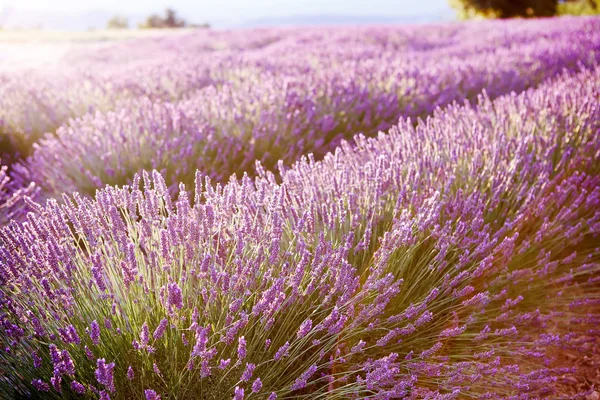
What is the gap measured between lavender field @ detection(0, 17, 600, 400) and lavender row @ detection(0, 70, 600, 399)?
0.01 meters

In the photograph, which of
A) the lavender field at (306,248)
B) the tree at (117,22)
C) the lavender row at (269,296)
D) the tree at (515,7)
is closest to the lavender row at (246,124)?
the lavender field at (306,248)

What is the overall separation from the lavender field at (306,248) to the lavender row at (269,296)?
0.4 inches

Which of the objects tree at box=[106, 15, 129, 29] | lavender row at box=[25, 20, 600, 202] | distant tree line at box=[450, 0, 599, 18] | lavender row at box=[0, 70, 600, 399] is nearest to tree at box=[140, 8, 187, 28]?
tree at box=[106, 15, 129, 29]

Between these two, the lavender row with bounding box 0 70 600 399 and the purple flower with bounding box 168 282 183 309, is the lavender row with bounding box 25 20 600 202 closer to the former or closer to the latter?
the lavender row with bounding box 0 70 600 399

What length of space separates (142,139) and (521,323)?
7.77 feet

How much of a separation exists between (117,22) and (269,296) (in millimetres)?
53905

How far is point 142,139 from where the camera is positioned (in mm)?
3312

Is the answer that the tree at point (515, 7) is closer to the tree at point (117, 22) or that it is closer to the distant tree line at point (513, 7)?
the distant tree line at point (513, 7)

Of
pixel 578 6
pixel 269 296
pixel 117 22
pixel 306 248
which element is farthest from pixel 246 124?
pixel 117 22

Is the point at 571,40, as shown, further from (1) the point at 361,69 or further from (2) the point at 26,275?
(2) the point at 26,275

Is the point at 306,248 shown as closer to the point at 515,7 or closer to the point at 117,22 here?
the point at 515,7

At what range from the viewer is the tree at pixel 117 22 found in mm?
49588

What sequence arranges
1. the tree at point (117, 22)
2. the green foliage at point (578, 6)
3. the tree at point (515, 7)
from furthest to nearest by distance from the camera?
the tree at point (117, 22)
the green foliage at point (578, 6)
the tree at point (515, 7)

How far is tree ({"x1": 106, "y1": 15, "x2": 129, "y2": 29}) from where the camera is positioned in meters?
49.6
